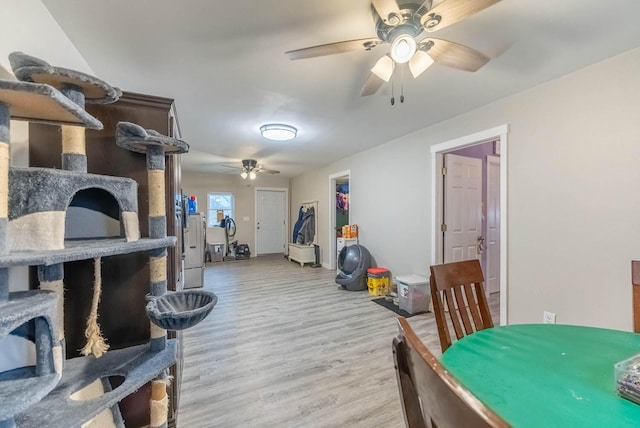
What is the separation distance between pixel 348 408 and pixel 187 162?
5663 mm

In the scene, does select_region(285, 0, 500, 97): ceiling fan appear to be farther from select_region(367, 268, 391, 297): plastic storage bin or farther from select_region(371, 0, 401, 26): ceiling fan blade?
select_region(367, 268, 391, 297): plastic storage bin

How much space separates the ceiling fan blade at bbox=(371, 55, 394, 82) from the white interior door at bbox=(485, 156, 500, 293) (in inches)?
126

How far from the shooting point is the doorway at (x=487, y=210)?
8.64ft

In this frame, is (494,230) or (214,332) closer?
(214,332)

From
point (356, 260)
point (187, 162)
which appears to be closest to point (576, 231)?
point (356, 260)

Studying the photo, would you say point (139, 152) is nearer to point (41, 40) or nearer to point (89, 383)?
point (41, 40)

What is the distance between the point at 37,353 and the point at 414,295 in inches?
131

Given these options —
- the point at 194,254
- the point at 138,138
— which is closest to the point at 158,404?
the point at 138,138

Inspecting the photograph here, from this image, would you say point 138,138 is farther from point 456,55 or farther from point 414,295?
point 414,295

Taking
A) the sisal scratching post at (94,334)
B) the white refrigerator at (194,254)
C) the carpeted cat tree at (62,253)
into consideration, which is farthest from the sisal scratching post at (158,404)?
the white refrigerator at (194,254)

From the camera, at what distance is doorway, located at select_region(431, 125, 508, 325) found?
104 inches

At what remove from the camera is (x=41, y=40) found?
1376 millimetres

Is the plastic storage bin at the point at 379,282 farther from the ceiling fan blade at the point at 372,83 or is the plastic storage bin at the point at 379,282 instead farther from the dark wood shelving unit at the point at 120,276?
the dark wood shelving unit at the point at 120,276

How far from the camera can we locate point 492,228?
13.1 ft
